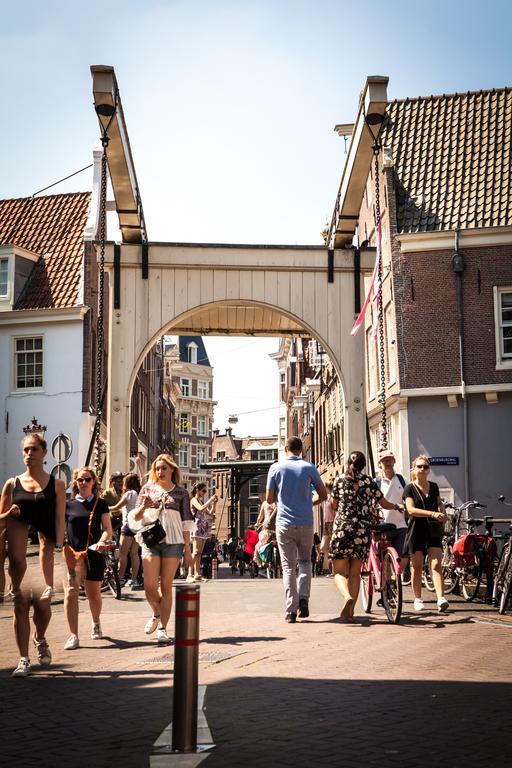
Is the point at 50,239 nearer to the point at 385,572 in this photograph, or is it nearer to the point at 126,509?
the point at 126,509

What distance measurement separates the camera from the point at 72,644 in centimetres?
845

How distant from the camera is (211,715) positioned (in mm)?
5379

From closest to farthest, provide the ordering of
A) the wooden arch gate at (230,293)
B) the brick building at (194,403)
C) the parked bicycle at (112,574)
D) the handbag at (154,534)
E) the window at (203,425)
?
the handbag at (154,534) → the parked bicycle at (112,574) → the wooden arch gate at (230,293) → the brick building at (194,403) → the window at (203,425)

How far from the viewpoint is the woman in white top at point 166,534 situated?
28.6 ft

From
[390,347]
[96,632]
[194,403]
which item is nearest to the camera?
[96,632]

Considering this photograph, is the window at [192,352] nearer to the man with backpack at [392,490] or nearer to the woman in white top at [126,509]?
the woman in white top at [126,509]

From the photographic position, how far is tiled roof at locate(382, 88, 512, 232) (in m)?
25.1

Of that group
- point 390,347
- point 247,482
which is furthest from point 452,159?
point 247,482

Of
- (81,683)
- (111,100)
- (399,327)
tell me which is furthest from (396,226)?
(81,683)

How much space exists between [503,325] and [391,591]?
15.4m

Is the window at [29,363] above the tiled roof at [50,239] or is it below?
below

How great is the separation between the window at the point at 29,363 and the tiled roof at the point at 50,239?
1097mm

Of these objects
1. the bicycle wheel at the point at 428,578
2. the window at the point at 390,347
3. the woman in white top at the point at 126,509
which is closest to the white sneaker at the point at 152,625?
the woman in white top at the point at 126,509

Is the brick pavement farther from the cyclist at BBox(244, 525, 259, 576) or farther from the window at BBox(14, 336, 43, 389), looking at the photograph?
the window at BBox(14, 336, 43, 389)
